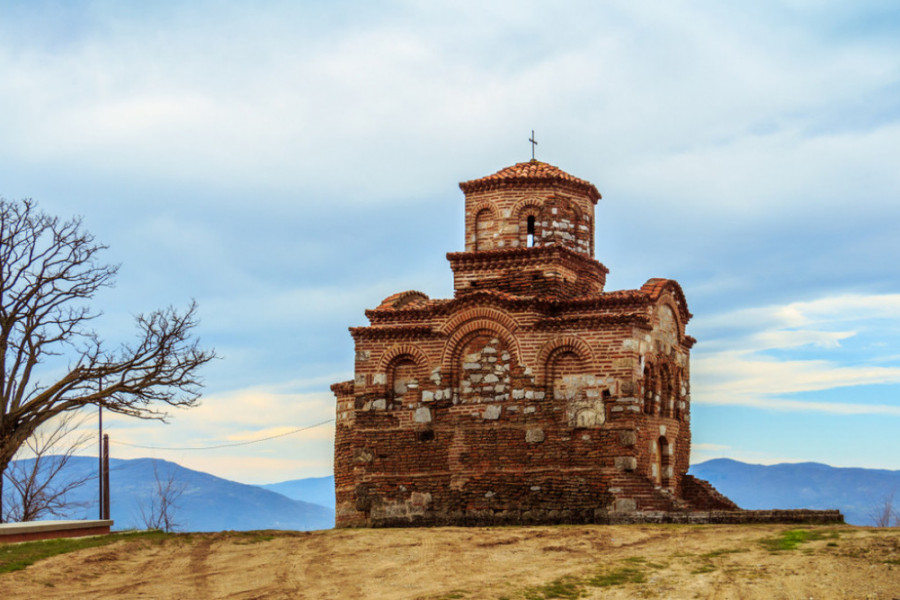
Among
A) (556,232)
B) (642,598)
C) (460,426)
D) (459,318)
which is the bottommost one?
(642,598)

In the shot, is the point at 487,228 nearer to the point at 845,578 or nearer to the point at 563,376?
the point at 563,376

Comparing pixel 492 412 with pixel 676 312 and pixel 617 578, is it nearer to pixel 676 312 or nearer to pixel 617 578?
pixel 676 312

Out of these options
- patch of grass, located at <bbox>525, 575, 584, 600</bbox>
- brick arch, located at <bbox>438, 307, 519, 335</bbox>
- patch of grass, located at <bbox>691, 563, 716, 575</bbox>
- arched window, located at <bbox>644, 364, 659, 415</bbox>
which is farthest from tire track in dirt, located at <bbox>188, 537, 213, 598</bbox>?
arched window, located at <bbox>644, 364, 659, 415</bbox>

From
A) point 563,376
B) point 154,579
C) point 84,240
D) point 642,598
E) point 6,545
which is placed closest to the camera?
point 642,598

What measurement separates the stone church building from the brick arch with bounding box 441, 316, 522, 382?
0.03 m

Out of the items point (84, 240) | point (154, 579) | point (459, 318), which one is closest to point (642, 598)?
point (154, 579)

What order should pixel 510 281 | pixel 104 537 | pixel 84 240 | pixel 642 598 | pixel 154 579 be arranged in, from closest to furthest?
pixel 642 598, pixel 154 579, pixel 104 537, pixel 510 281, pixel 84 240

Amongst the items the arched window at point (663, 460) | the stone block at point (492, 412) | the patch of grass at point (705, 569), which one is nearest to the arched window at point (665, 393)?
the arched window at point (663, 460)

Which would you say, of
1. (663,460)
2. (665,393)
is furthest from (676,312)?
(663,460)

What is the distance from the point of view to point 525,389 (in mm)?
24219

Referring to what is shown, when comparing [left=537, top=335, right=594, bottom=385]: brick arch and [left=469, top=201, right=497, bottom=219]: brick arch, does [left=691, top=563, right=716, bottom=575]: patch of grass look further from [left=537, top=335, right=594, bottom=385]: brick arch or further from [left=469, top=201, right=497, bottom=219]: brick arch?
[left=469, top=201, right=497, bottom=219]: brick arch

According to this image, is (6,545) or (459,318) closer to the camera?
(6,545)

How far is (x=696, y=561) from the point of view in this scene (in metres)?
16.8

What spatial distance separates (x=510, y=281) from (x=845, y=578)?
13.1 metres
